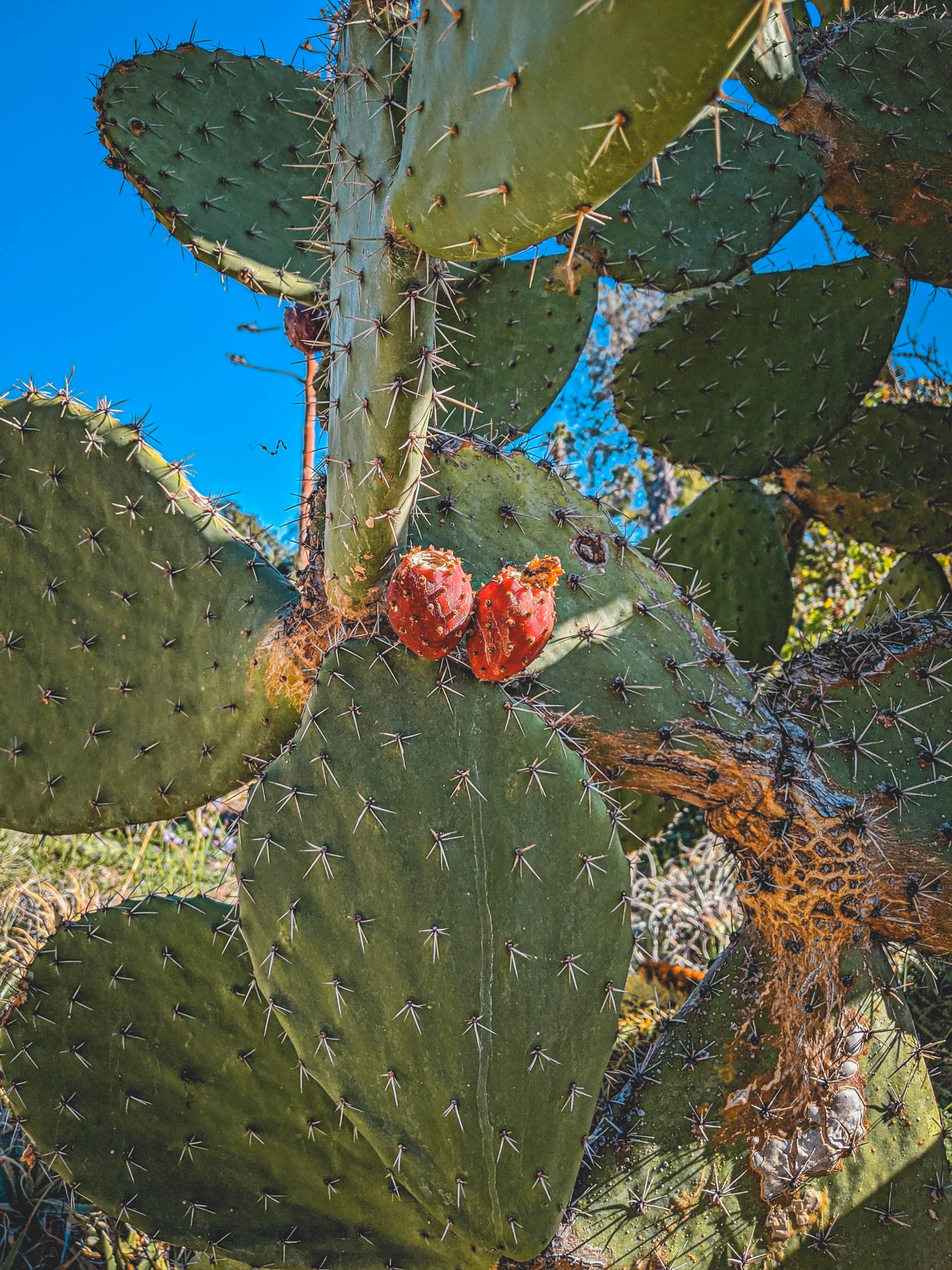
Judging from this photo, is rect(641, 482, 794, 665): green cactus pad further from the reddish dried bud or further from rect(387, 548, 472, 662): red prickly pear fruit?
rect(387, 548, 472, 662): red prickly pear fruit

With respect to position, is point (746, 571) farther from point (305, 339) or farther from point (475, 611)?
point (475, 611)

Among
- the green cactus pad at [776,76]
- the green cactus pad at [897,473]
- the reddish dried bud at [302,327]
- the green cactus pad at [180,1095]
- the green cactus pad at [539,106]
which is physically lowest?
the green cactus pad at [180,1095]

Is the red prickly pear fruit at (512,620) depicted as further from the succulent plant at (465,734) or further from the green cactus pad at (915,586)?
the green cactus pad at (915,586)

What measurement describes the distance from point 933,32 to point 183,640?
226cm

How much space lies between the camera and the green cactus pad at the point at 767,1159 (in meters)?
1.44

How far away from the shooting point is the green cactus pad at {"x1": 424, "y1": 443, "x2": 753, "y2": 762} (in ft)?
4.81

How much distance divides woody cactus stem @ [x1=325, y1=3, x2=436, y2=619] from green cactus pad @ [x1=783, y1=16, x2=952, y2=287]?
5.25 ft

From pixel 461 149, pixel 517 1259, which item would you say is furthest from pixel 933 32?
pixel 517 1259

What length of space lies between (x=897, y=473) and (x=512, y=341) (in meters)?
1.15

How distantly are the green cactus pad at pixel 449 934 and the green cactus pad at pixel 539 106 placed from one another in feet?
1.98

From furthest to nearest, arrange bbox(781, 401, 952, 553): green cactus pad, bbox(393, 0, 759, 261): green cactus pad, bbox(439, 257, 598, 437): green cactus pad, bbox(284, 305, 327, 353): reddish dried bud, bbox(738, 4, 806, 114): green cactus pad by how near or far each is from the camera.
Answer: bbox(781, 401, 952, 553): green cactus pad < bbox(439, 257, 598, 437): green cactus pad < bbox(738, 4, 806, 114): green cactus pad < bbox(284, 305, 327, 353): reddish dried bud < bbox(393, 0, 759, 261): green cactus pad

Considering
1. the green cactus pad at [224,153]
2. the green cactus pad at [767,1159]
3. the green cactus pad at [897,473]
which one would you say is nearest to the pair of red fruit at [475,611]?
the green cactus pad at [767,1159]

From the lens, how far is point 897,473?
2.57 m

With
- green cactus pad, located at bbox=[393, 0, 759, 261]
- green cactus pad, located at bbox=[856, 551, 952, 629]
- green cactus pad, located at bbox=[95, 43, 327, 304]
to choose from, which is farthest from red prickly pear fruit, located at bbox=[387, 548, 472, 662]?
green cactus pad, located at bbox=[856, 551, 952, 629]
